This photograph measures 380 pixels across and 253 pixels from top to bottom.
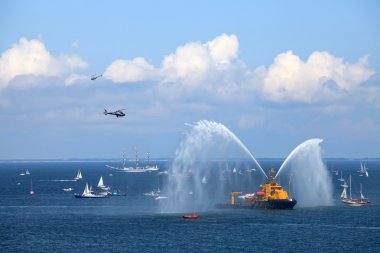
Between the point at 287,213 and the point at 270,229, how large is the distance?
106 feet

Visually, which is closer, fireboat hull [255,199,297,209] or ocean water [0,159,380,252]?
ocean water [0,159,380,252]

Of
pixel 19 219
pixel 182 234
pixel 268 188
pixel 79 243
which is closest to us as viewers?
pixel 79 243

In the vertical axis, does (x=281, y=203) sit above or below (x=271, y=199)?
below

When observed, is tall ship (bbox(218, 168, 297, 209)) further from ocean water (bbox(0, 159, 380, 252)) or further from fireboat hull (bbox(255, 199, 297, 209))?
ocean water (bbox(0, 159, 380, 252))

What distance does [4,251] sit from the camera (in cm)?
12550

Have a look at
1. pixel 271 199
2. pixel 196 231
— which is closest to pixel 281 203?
pixel 271 199

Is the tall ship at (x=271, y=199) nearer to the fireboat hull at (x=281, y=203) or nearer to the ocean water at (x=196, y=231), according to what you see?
the fireboat hull at (x=281, y=203)

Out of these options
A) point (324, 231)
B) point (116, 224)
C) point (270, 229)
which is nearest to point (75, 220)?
point (116, 224)

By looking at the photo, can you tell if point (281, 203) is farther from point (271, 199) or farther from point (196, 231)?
point (196, 231)

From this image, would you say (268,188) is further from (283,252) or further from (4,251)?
(4,251)

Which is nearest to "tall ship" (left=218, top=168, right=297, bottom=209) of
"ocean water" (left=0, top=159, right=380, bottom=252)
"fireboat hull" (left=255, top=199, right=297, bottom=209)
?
"fireboat hull" (left=255, top=199, right=297, bottom=209)

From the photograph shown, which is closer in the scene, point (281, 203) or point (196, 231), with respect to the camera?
point (196, 231)

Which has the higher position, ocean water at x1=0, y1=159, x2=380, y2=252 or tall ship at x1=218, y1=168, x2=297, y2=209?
tall ship at x1=218, y1=168, x2=297, y2=209

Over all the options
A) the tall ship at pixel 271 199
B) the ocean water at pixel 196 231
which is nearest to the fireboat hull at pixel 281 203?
the tall ship at pixel 271 199
